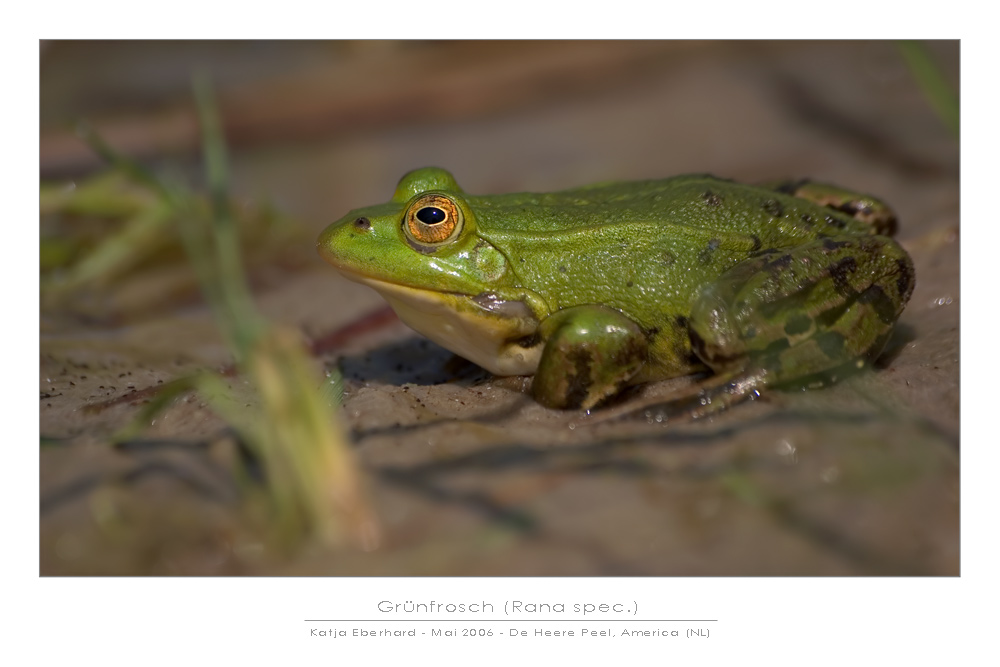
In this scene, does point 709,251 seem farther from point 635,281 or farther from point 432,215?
point 432,215

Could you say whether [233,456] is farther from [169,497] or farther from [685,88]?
[685,88]

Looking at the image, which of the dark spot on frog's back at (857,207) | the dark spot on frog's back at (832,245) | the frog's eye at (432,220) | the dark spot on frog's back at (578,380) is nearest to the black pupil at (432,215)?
the frog's eye at (432,220)

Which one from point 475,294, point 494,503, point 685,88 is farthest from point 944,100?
point 685,88

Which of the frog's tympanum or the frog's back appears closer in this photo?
the frog's tympanum

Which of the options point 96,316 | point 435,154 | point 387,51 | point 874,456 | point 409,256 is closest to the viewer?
point 874,456

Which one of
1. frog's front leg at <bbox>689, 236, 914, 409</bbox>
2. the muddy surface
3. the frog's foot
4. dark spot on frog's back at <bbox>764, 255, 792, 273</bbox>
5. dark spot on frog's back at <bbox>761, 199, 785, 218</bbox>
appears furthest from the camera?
the frog's foot

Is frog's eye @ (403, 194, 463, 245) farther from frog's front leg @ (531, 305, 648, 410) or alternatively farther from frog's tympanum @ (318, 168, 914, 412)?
frog's front leg @ (531, 305, 648, 410)

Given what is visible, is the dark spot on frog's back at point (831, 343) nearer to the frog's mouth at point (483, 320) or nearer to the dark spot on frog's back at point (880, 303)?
the dark spot on frog's back at point (880, 303)
